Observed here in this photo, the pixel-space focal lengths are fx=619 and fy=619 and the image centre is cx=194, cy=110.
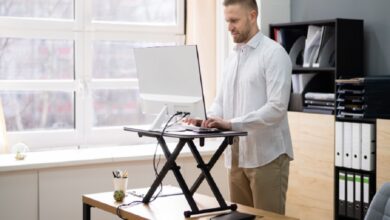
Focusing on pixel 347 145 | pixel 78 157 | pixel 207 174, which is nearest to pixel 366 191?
pixel 347 145

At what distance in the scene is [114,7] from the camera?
4762 mm

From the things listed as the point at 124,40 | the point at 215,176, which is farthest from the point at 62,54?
the point at 215,176

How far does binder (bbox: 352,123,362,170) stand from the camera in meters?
3.73

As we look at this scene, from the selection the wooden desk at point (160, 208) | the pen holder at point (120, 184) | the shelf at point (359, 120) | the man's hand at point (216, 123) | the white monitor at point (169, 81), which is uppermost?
the white monitor at point (169, 81)

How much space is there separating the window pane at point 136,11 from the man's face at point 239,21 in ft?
6.30

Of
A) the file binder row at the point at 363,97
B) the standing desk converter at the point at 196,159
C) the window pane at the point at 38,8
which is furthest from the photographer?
the window pane at the point at 38,8

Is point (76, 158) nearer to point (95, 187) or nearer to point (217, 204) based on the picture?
point (95, 187)

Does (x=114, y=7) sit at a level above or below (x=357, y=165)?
above

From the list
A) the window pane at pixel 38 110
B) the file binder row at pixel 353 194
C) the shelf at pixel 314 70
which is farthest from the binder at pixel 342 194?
the window pane at pixel 38 110

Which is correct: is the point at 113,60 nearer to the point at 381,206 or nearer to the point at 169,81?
the point at 169,81

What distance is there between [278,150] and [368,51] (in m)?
1.42

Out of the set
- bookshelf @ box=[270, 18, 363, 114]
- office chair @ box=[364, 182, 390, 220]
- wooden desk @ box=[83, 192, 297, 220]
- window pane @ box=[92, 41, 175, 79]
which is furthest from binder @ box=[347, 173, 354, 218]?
window pane @ box=[92, 41, 175, 79]

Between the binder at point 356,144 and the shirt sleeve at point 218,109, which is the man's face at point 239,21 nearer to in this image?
the shirt sleeve at point 218,109

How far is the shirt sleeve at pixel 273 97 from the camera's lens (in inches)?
111
